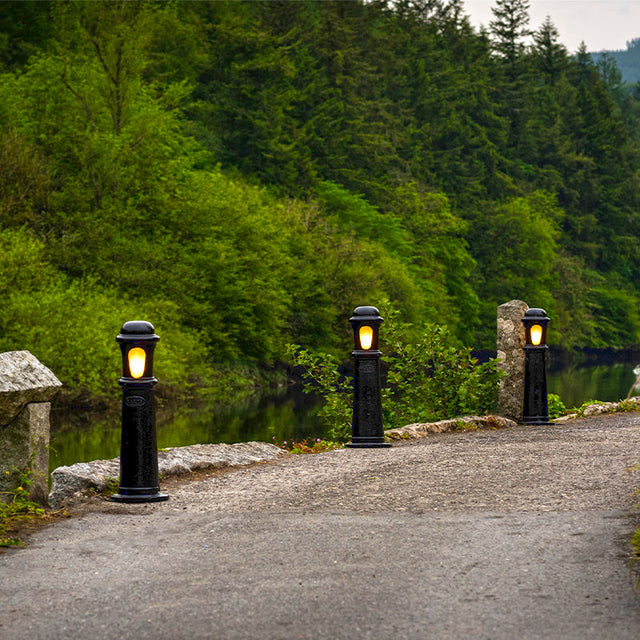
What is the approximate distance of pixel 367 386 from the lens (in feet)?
36.5

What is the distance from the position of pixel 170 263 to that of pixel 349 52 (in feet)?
99.5

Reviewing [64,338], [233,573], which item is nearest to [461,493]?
[233,573]

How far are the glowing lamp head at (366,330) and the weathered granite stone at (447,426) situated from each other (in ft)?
4.06

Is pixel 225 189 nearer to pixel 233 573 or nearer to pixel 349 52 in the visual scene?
pixel 349 52

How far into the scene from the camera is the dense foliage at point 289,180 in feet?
121

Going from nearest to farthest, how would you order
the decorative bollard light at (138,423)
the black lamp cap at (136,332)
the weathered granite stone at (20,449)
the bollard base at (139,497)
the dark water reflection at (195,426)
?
the weathered granite stone at (20,449), the bollard base at (139,497), the decorative bollard light at (138,423), the black lamp cap at (136,332), the dark water reflection at (195,426)

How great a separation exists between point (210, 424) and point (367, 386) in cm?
1503

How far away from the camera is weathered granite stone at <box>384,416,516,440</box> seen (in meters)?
12.0

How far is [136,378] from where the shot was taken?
8.14 meters

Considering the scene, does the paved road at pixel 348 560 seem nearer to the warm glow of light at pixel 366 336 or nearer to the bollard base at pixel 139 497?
the bollard base at pixel 139 497

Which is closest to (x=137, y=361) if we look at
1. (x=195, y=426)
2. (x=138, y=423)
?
(x=138, y=423)

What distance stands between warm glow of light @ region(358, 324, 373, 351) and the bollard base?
384 centimetres

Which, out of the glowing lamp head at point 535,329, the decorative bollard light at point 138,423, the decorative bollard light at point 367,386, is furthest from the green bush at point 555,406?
the decorative bollard light at point 138,423

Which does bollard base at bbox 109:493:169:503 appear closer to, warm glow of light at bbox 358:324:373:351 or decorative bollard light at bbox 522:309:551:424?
warm glow of light at bbox 358:324:373:351
